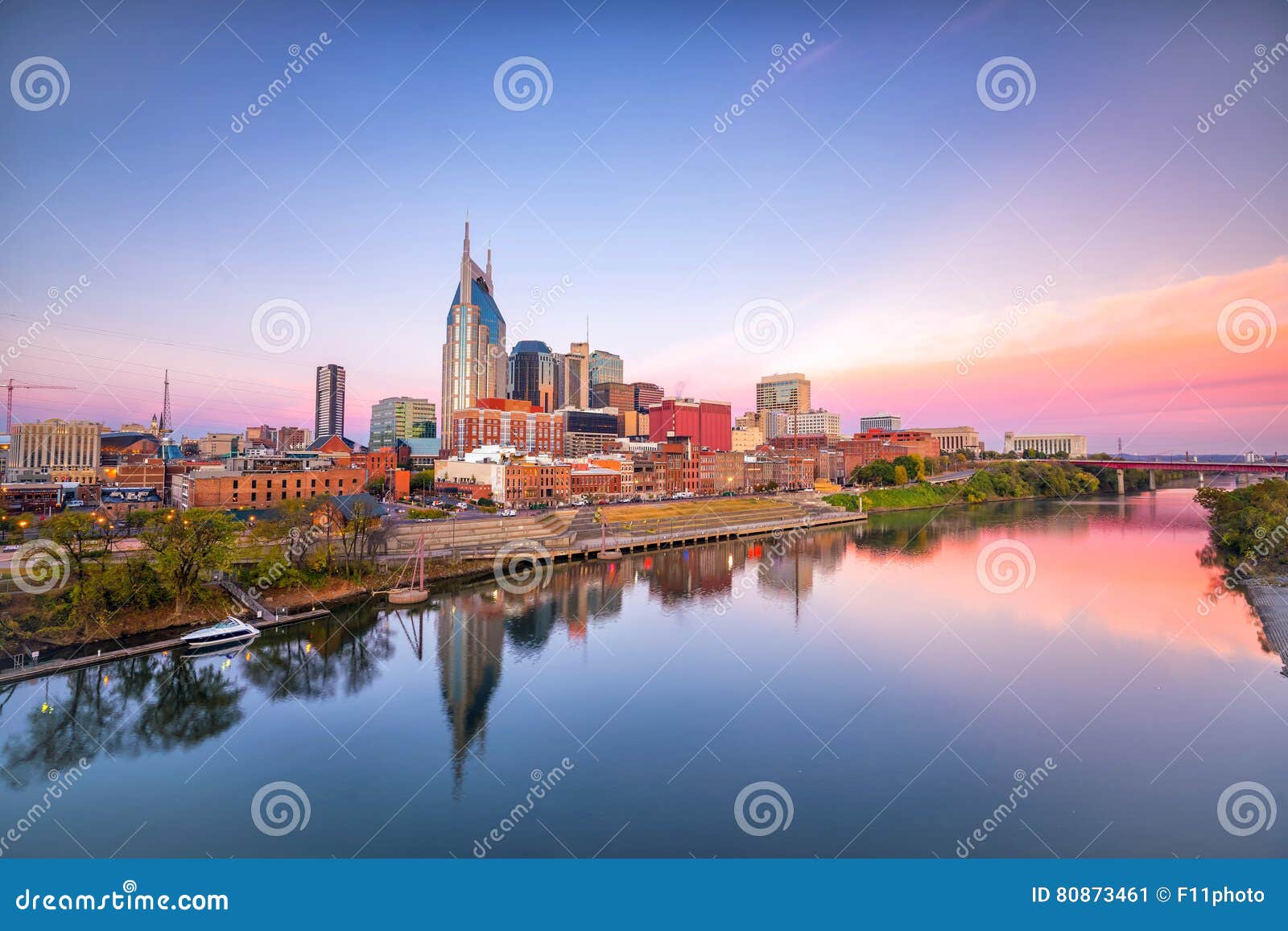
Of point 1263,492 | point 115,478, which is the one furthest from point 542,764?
point 115,478

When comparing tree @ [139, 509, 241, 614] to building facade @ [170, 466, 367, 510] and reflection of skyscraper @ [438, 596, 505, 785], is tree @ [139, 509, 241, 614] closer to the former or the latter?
reflection of skyscraper @ [438, 596, 505, 785]

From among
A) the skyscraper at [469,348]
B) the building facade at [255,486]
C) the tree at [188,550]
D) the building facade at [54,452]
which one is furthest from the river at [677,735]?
the skyscraper at [469,348]

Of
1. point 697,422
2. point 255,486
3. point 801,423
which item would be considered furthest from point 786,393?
point 255,486

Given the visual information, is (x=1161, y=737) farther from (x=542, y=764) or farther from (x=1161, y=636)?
(x=542, y=764)

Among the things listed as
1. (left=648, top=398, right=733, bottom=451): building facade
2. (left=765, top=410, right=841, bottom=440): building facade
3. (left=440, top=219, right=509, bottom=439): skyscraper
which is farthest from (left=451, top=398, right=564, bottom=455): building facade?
(left=765, top=410, right=841, bottom=440): building facade

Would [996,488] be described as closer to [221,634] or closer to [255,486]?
[255,486]

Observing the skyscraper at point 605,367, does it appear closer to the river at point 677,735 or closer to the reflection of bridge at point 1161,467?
the reflection of bridge at point 1161,467
